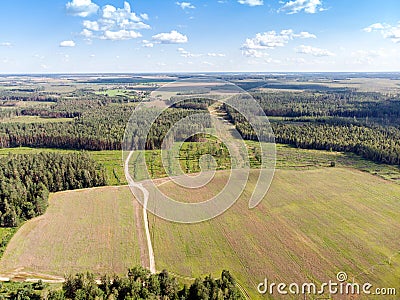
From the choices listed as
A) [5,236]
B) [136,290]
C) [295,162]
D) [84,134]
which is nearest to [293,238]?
[136,290]

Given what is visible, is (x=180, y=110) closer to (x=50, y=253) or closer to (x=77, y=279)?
(x=50, y=253)

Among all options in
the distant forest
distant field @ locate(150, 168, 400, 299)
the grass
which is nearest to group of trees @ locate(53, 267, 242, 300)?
distant field @ locate(150, 168, 400, 299)

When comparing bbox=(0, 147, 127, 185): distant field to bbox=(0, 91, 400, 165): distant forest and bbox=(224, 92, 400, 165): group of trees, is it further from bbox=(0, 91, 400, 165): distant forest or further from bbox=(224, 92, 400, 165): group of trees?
bbox=(224, 92, 400, 165): group of trees

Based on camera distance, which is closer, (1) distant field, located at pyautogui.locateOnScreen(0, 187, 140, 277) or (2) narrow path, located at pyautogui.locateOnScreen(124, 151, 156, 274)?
(1) distant field, located at pyautogui.locateOnScreen(0, 187, 140, 277)

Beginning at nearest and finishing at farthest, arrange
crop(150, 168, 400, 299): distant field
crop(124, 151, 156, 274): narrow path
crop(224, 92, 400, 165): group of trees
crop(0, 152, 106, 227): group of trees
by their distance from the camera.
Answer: crop(150, 168, 400, 299): distant field
crop(124, 151, 156, 274): narrow path
crop(0, 152, 106, 227): group of trees
crop(224, 92, 400, 165): group of trees

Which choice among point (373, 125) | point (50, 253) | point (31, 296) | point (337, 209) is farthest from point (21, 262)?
point (373, 125)

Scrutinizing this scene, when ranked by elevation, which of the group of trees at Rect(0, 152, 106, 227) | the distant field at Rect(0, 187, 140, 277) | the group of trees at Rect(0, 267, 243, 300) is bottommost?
the distant field at Rect(0, 187, 140, 277)

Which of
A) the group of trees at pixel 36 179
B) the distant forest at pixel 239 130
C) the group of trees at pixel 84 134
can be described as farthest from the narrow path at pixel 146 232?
the group of trees at pixel 84 134

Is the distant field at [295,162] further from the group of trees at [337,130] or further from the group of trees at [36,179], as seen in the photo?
the group of trees at [36,179]
